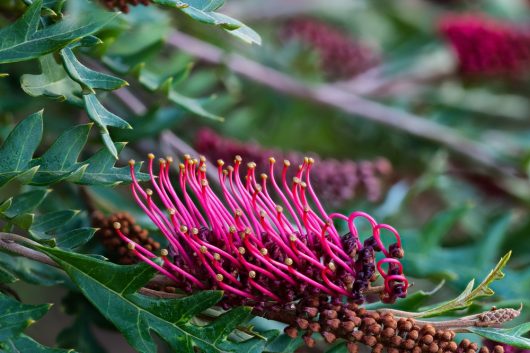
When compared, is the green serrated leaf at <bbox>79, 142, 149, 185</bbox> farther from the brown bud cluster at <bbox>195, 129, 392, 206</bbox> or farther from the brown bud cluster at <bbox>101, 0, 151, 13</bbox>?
the brown bud cluster at <bbox>195, 129, 392, 206</bbox>

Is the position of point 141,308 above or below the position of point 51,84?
below

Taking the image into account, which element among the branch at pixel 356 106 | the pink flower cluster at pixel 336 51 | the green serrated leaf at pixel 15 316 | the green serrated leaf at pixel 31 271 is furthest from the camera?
the pink flower cluster at pixel 336 51

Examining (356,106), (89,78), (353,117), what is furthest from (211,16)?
(353,117)

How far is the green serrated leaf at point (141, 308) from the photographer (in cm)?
59

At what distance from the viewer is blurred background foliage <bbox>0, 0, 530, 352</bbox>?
0.99m

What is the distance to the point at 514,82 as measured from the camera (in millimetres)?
1586

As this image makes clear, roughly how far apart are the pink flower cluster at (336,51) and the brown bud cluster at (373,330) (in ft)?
3.10

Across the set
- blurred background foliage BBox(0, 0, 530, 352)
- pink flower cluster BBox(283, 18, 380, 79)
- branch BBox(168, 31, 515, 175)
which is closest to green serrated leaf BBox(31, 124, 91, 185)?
blurred background foliage BBox(0, 0, 530, 352)

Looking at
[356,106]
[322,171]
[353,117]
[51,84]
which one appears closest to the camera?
[51,84]

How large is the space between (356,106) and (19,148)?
833 mm

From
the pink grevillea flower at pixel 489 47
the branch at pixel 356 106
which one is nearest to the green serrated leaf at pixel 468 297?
the branch at pixel 356 106

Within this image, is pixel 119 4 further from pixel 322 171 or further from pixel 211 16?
pixel 322 171

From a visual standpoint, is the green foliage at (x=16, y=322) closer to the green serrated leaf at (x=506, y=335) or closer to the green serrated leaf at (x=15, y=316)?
the green serrated leaf at (x=15, y=316)

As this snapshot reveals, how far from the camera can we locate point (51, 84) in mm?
662
